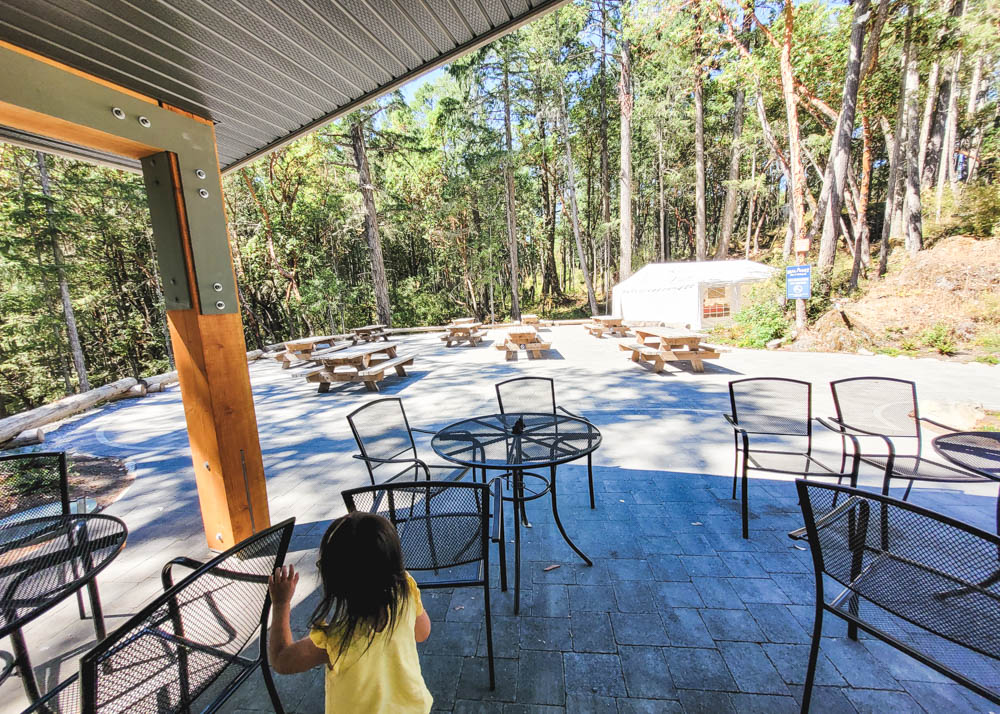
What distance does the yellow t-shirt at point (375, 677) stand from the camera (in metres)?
0.99

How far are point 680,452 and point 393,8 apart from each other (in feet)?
12.8

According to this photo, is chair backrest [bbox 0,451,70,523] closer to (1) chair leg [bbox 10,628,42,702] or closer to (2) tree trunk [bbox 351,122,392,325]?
(1) chair leg [bbox 10,628,42,702]

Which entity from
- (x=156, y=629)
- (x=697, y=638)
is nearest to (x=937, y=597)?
(x=697, y=638)

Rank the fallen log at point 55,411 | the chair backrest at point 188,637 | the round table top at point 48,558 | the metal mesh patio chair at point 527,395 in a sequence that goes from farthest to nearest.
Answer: the fallen log at point 55,411
the metal mesh patio chair at point 527,395
the round table top at point 48,558
the chair backrest at point 188,637

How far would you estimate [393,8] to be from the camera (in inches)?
70.4

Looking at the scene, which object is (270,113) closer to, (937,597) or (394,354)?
(937,597)

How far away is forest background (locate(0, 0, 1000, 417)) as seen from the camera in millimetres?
9625

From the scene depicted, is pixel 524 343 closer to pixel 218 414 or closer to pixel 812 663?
pixel 218 414

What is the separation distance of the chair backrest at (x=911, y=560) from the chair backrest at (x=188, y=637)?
1.81m

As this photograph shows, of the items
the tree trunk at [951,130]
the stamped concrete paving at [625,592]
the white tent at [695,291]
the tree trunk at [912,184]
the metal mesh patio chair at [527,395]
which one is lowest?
the stamped concrete paving at [625,592]

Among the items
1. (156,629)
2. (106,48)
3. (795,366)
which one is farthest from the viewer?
(795,366)

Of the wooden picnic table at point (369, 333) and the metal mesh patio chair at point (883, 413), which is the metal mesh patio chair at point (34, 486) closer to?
the metal mesh patio chair at point (883, 413)

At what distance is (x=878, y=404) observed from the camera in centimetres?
277

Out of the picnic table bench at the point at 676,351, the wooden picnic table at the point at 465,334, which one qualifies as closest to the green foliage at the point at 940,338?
the picnic table bench at the point at 676,351
